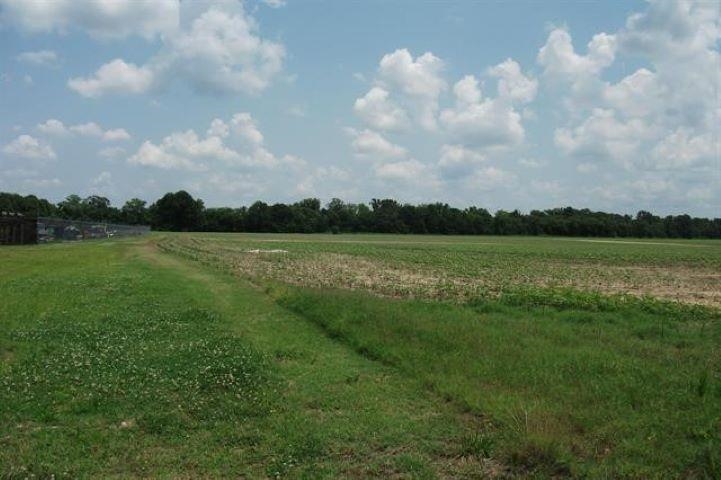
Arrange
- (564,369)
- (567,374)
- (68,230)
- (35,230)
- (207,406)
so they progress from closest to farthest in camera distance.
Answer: (207,406)
(567,374)
(564,369)
(35,230)
(68,230)

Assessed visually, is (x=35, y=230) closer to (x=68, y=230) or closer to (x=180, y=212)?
(x=68, y=230)

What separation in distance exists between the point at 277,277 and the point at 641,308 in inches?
577

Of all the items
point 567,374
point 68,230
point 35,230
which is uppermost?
point 35,230

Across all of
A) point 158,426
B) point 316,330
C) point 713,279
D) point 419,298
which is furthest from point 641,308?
point 713,279

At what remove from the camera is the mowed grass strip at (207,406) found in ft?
21.4

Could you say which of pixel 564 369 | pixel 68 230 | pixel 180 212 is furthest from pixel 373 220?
pixel 564 369

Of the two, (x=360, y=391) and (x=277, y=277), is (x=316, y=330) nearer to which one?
(x=360, y=391)

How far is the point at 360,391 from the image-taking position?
920 cm

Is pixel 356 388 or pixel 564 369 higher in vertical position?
pixel 564 369

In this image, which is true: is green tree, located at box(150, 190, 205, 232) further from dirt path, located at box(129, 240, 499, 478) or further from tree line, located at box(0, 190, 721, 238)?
dirt path, located at box(129, 240, 499, 478)

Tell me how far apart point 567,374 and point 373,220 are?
158 meters

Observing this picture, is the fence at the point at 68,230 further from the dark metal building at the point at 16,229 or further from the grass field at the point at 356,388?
the grass field at the point at 356,388

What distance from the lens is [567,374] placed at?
9.80 metres

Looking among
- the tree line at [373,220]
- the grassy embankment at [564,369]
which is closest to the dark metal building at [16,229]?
the grassy embankment at [564,369]
